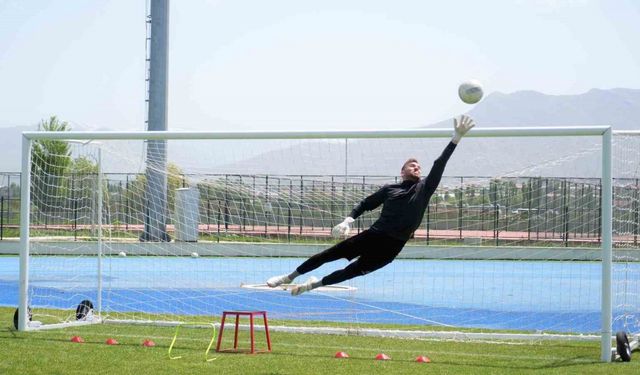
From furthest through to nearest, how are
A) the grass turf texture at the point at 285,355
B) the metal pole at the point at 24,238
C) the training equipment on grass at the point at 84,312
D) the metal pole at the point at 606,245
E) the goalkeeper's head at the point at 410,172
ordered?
the training equipment on grass at the point at 84,312 → the metal pole at the point at 24,238 → the metal pole at the point at 606,245 → the goalkeeper's head at the point at 410,172 → the grass turf texture at the point at 285,355

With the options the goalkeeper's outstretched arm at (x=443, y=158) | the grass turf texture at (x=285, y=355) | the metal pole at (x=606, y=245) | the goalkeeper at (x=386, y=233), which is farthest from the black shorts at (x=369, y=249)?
the metal pole at (x=606, y=245)

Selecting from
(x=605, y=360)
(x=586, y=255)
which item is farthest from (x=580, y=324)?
(x=586, y=255)

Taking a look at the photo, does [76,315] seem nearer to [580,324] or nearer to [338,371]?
[338,371]

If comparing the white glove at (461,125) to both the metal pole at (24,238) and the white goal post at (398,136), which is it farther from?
the metal pole at (24,238)

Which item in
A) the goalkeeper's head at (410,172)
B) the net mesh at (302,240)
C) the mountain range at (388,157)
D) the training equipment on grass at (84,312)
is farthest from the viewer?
the net mesh at (302,240)

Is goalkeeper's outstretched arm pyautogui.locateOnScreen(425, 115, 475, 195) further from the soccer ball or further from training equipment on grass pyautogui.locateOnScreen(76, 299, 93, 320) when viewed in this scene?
training equipment on grass pyautogui.locateOnScreen(76, 299, 93, 320)

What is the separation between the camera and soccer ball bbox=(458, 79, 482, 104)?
488 inches

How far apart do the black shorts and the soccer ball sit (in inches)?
102

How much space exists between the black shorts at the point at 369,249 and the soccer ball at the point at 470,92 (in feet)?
8.53

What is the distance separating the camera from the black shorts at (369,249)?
35.5ft

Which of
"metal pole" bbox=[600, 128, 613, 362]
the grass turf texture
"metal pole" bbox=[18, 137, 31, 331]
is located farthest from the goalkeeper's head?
"metal pole" bbox=[18, 137, 31, 331]

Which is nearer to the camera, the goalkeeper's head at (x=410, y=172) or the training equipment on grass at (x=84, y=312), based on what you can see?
the goalkeeper's head at (x=410, y=172)

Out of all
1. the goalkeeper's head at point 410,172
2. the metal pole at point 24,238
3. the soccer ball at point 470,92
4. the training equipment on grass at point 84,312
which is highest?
the soccer ball at point 470,92

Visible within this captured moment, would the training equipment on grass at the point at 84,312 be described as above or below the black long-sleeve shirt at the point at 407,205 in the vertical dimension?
below
